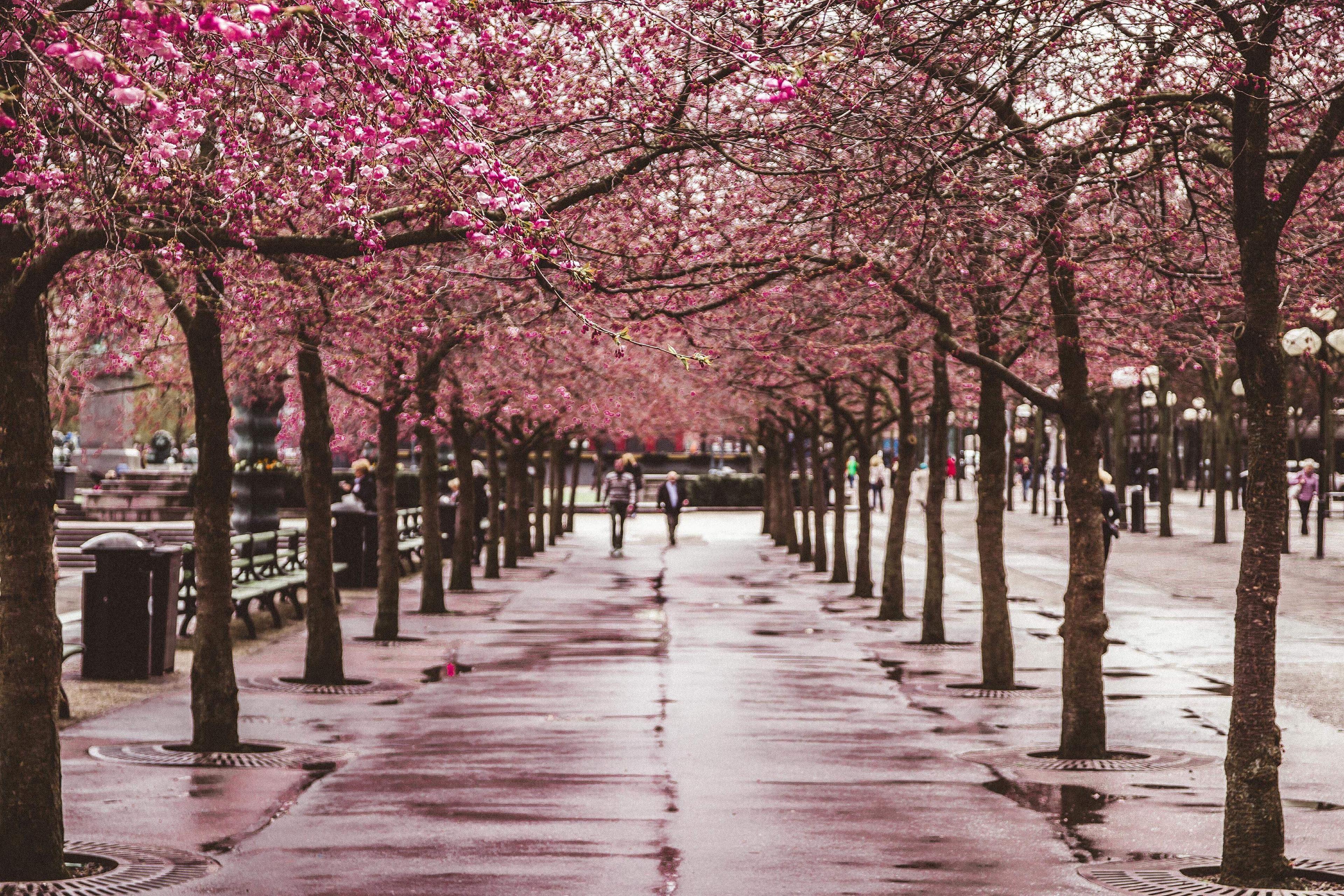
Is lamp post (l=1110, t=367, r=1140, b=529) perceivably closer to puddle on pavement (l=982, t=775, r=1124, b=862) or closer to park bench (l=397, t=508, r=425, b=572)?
park bench (l=397, t=508, r=425, b=572)

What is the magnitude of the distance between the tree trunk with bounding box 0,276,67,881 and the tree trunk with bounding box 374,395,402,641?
10.1m

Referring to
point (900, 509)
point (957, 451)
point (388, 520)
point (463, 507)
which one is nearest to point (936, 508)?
point (900, 509)

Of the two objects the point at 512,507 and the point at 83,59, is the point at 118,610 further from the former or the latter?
the point at 512,507

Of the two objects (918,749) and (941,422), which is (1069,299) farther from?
(941,422)

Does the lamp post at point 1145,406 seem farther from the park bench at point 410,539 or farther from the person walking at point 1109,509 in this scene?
the park bench at point 410,539

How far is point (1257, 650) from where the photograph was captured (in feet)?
24.2

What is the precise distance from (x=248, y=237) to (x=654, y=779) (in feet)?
13.7

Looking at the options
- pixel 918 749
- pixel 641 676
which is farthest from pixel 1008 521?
pixel 918 749

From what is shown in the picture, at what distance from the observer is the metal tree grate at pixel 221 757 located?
10328 millimetres

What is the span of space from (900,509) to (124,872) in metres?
14.0

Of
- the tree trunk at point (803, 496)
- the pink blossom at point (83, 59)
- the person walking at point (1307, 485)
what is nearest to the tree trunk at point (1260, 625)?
the pink blossom at point (83, 59)

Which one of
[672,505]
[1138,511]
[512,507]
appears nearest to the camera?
[512,507]

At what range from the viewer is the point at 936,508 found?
17875 mm

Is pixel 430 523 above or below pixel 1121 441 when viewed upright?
below
